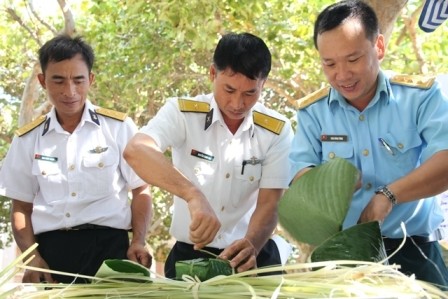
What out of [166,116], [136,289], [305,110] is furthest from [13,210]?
[136,289]

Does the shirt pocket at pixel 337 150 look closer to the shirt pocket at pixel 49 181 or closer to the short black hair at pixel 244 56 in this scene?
the short black hair at pixel 244 56

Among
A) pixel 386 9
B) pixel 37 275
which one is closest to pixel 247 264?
pixel 37 275

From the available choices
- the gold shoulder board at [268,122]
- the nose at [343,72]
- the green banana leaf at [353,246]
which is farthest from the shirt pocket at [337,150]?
the green banana leaf at [353,246]

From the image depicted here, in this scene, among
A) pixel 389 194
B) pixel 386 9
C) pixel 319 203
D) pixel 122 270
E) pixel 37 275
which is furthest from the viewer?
pixel 386 9

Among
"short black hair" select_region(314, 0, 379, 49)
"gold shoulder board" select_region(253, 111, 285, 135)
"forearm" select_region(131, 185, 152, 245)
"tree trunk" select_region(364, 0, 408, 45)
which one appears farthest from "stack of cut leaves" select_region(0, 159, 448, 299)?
"tree trunk" select_region(364, 0, 408, 45)

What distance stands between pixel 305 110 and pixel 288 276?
1122mm

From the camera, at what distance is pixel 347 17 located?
2041mm

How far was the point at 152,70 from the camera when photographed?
729cm

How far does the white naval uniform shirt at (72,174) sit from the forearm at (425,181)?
4.49ft

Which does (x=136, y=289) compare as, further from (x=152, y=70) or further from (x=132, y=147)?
(x=152, y=70)

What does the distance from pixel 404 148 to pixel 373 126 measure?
117 millimetres

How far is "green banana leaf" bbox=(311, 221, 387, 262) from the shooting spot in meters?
1.35

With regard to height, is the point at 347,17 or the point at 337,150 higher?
the point at 347,17

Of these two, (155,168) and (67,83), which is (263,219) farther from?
(67,83)
